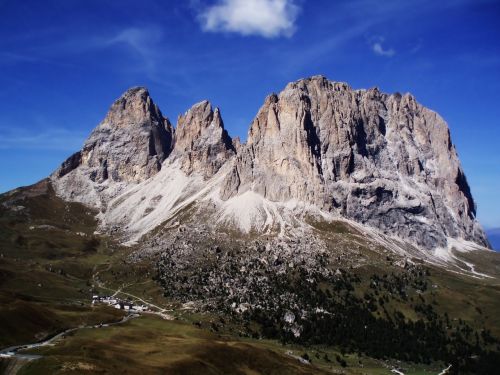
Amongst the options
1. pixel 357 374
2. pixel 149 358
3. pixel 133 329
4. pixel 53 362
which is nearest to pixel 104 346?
A: pixel 149 358

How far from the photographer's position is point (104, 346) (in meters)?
152

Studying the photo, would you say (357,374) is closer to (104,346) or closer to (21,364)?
(104,346)

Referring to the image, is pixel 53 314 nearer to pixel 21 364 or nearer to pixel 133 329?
pixel 133 329

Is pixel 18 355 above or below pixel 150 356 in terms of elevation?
above

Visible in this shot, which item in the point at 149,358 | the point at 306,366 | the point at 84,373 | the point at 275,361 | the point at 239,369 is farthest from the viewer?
the point at 306,366

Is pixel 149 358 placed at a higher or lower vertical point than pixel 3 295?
lower

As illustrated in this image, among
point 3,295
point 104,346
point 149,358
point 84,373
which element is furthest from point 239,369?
point 3,295

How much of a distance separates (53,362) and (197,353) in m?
50.1

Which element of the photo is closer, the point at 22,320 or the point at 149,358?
the point at 149,358

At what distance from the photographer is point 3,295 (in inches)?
7623

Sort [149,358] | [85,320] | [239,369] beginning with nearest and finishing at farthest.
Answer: [149,358] → [239,369] → [85,320]

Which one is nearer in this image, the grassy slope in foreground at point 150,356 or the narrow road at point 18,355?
the narrow road at point 18,355

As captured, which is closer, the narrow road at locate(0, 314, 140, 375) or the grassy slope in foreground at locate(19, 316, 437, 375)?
the narrow road at locate(0, 314, 140, 375)

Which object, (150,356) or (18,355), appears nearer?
(18,355)
